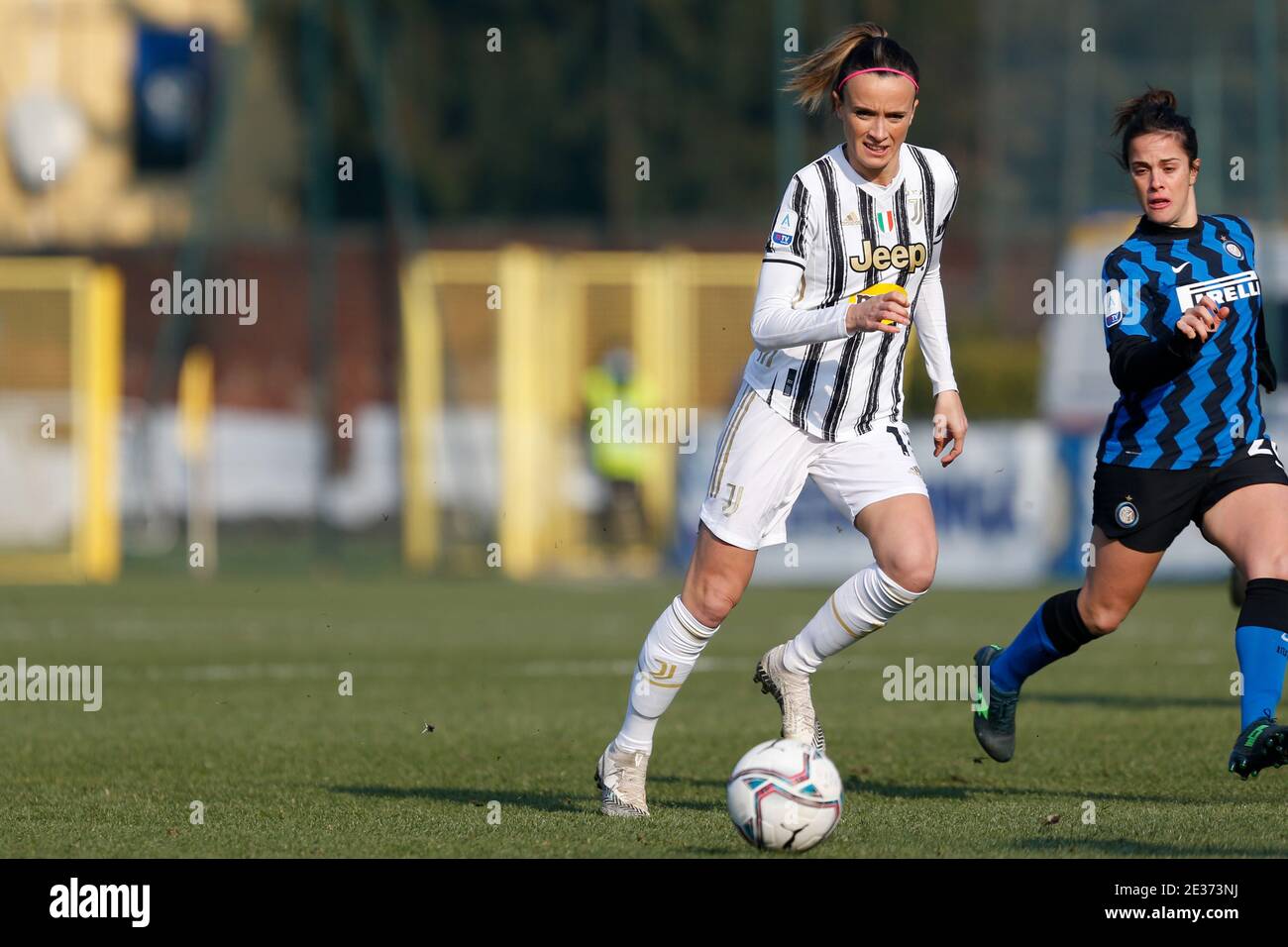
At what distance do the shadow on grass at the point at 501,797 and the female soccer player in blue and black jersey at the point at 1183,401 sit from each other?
1.58m

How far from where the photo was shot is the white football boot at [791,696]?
6.60 meters

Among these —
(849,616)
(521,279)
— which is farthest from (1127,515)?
(521,279)

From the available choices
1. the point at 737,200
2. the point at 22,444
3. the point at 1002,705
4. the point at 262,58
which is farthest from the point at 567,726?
the point at 262,58

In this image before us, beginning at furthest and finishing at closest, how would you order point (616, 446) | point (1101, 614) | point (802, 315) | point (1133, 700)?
point (616, 446)
point (1133, 700)
point (1101, 614)
point (802, 315)

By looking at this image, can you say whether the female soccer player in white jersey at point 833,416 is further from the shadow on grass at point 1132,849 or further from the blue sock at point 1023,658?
the shadow on grass at point 1132,849

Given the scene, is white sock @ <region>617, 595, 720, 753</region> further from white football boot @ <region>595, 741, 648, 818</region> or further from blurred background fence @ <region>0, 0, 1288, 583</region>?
blurred background fence @ <region>0, 0, 1288, 583</region>

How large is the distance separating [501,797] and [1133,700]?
4.08 metres

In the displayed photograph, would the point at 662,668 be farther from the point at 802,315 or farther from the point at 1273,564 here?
the point at 1273,564

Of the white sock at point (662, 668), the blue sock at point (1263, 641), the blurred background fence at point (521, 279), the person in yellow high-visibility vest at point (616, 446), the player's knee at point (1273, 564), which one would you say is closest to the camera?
the blue sock at point (1263, 641)

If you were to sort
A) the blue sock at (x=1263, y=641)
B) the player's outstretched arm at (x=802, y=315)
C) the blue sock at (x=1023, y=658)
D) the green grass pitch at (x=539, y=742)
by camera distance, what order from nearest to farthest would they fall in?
the player's outstretched arm at (x=802, y=315) < the green grass pitch at (x=539, y=742) < the blue sock at (x=1263, y=641) < the blue sock at (x=1023, y=658)

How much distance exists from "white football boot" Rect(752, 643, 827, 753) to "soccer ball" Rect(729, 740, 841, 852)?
33.1 inches

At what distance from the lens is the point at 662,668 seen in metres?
6.55

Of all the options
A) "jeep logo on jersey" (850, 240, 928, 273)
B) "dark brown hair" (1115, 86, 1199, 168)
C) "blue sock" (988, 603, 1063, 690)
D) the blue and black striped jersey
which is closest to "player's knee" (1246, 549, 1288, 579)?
the blue and black striped jersey

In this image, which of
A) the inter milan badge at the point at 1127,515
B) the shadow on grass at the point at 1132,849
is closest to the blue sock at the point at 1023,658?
the inter milan badge at the point at 1127,515
